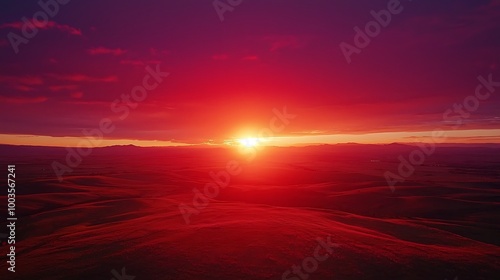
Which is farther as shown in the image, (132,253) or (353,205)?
(353,205)

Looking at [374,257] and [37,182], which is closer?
[374,257]

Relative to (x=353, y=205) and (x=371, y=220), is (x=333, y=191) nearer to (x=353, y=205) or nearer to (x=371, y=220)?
(x=353, y=205)

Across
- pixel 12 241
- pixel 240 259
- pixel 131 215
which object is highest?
pixel 131 215

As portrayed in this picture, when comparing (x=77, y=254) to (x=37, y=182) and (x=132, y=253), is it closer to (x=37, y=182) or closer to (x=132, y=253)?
(x=132, y=253)

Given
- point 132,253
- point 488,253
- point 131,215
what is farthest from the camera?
point 131,215

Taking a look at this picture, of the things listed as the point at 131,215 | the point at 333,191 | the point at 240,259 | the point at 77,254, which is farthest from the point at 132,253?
the point at 333,191

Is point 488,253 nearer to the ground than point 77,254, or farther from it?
nearer to the ground

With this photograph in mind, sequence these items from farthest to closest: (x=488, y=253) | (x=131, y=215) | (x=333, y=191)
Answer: (x=333, y=191), (x=131, y=215), (x=488, y=253)

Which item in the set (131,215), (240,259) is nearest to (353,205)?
(131,215)

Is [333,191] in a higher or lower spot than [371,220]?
higher
